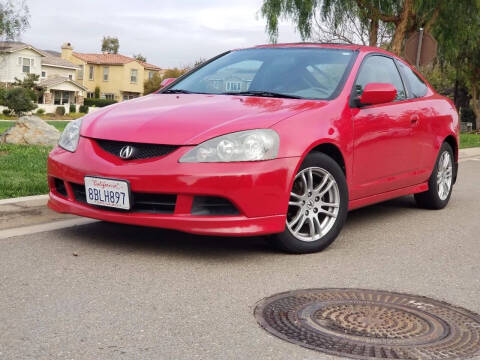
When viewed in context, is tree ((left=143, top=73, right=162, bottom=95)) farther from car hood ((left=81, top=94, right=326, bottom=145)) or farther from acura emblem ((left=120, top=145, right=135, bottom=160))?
acura emblem ((left=120, top=145, right=135, bottom=160))

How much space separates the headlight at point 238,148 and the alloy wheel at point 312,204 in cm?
37

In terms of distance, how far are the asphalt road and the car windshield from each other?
1182 millimetres

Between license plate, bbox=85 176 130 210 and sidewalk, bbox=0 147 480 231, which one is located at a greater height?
license plate, bbox=85 176 130 210

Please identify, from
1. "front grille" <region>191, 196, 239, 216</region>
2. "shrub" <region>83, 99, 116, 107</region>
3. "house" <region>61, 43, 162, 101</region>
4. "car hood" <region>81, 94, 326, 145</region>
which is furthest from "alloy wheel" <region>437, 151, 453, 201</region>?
"house" <region>61, 43, 162, 101</region>

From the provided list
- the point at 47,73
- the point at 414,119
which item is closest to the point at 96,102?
the point at 47,73

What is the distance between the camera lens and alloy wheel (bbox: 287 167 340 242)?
199 inches

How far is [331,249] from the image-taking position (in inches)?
209

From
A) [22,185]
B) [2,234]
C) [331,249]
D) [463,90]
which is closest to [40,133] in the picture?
→ [22,185]

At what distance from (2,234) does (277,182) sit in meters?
2.08

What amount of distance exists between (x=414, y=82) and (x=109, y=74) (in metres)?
82.7

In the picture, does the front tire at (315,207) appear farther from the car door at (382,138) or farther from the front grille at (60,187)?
the front grille at (60,187)

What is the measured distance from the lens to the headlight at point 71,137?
5.14 meters

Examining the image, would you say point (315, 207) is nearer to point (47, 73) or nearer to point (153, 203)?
point (153, 203)

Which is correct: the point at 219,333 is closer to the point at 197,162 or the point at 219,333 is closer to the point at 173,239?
the point at 197,162
